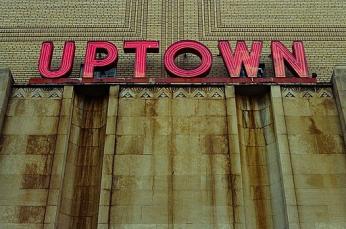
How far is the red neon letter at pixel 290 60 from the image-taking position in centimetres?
1892

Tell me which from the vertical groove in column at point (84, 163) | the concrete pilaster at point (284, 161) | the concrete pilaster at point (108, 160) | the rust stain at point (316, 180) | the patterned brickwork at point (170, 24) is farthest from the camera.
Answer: the patterned brickwork at point (170, 24)

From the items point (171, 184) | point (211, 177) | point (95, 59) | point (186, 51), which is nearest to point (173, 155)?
point (171, 184)

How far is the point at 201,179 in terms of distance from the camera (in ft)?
52.5

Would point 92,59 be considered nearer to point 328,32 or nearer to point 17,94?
point 17,94

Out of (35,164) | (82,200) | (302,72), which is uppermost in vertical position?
(302,72)

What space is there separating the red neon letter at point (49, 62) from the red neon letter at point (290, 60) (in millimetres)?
8976

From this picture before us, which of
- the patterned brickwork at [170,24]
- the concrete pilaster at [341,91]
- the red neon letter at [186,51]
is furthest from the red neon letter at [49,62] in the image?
the concrete pilaster at [341,91]

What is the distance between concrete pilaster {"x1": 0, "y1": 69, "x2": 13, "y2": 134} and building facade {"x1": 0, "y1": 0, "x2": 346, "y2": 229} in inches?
1.7

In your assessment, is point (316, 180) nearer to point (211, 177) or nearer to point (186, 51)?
point (211, 177)

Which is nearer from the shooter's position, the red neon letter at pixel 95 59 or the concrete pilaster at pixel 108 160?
the concrete pilaster at pixel 108 160

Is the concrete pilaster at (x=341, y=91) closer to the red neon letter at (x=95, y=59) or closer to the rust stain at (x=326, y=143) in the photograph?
the rust stain at (x=326, y=143)

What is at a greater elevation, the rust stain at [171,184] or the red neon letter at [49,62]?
the red neon letter at [49,62]

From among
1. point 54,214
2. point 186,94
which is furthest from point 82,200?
point 186,94

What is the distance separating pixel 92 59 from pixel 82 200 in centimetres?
637
